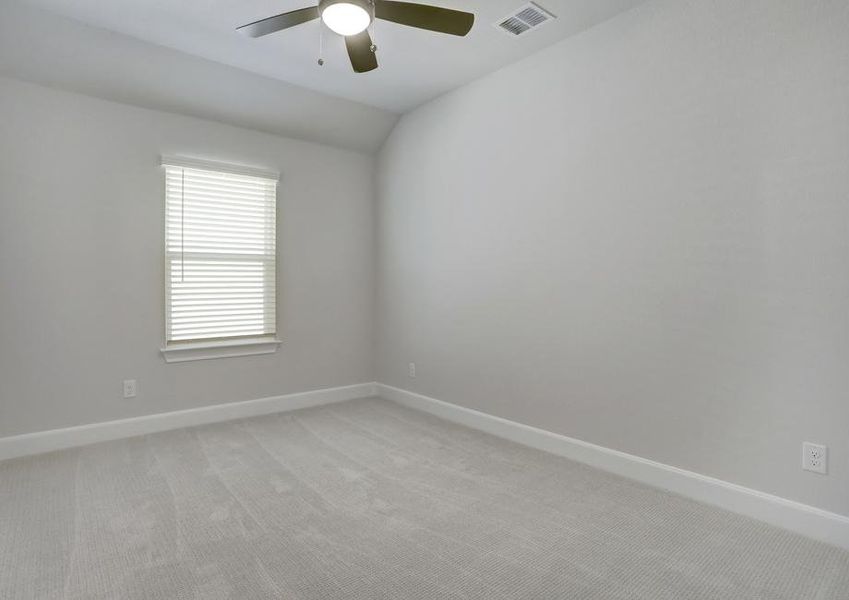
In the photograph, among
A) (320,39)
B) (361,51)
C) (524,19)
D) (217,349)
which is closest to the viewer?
(361,51)

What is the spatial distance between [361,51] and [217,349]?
8.74 ft

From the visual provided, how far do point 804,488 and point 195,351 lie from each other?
4.03 metres

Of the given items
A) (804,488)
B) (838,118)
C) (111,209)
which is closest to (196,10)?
(111,209)

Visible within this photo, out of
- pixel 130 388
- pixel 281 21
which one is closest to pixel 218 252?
pixel 130 388

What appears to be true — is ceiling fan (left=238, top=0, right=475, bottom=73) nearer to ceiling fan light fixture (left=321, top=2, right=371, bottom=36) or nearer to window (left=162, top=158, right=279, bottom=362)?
ceiling fan light fixture (left=321, top=2, right=371, bottom=36)

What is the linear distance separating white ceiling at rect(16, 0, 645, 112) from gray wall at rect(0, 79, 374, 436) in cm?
68

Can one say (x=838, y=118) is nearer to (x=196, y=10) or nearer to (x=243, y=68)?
(x=196, y=10)

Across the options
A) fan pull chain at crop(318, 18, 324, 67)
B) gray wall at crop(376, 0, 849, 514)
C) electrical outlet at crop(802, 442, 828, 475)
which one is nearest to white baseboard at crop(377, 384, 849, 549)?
gray wall at crop(376, 0, 849, 514)

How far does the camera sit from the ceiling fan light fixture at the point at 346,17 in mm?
2021

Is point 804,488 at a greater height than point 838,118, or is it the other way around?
point 838,118

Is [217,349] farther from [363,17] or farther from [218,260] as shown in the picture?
[363,17]

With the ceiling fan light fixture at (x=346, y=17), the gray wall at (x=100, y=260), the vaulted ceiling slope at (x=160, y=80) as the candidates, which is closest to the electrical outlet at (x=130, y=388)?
the gray wall at (x=100, y=260)

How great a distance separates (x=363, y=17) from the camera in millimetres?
2088

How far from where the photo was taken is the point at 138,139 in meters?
3.51
